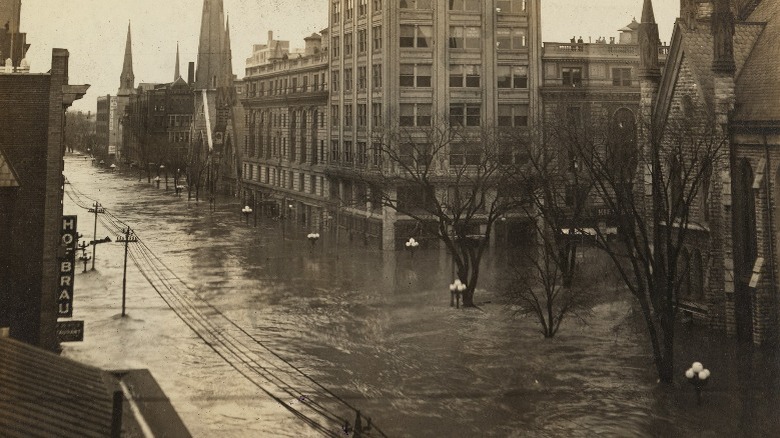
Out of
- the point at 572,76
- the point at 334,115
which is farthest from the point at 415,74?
the point at 572,76

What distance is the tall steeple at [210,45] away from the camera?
123 meters

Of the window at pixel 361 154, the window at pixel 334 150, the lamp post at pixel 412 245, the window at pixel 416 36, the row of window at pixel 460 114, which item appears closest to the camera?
the lamp post at pixel 412 245

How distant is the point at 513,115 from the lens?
63.2m

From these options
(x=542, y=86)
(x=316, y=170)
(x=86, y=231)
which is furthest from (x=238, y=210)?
(x=542, y=86)

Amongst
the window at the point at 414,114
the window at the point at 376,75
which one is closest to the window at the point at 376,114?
the window at the point at 376,75

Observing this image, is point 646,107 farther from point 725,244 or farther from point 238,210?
point 238,210

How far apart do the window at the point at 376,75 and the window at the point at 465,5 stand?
7.79 metres

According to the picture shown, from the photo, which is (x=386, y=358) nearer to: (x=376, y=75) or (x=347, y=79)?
(x=376, y=75)

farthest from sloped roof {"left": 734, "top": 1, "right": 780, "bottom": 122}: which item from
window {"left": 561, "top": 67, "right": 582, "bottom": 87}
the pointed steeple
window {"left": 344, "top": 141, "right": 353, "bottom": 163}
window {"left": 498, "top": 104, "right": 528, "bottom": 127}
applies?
window {"left": 344, "top": 141, "right": 353, "bottom": 163}

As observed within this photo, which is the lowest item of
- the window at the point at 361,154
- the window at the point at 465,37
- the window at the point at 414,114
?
the window at the point at 361,154

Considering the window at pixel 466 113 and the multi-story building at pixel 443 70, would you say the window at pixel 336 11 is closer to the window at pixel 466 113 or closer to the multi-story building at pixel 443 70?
the multi-story building at pixel 443 70

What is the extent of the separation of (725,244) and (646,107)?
9240 mm

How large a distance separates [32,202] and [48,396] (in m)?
16.5

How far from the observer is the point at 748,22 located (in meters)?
34.8
